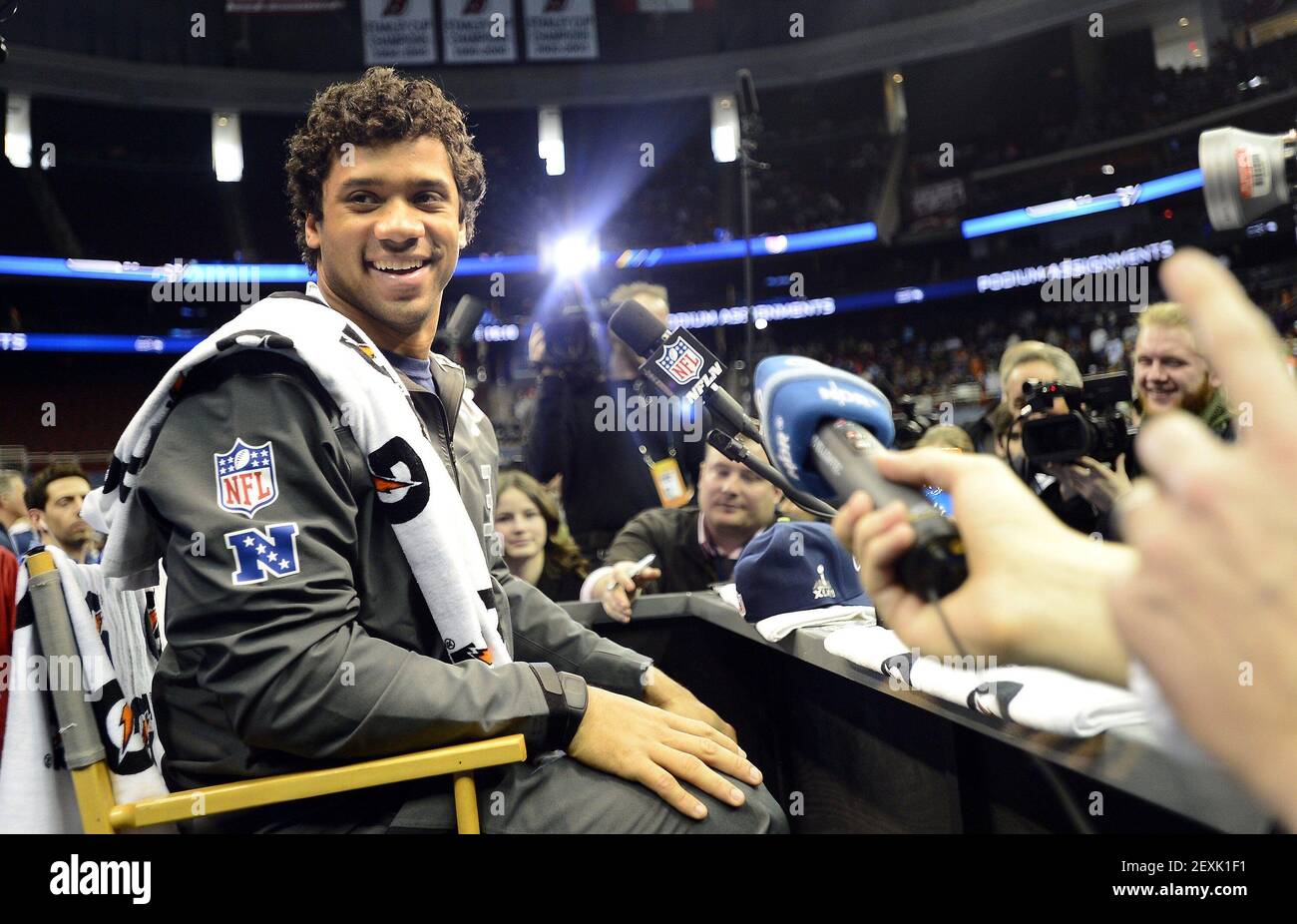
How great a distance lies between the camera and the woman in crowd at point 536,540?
2744 mm

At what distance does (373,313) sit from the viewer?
1.52 m

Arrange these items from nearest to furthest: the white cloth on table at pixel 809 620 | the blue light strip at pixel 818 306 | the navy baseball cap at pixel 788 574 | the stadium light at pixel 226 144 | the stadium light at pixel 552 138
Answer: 1. the white cloth on table at pixel 809 620
2. the navy baseball cap at pixel 788 574
3. the stadium light at pixel 226 144
4. the stadium light at pixel 552 138
5. the blue light strip at pixel 818 306

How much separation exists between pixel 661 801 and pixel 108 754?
0.77 meters

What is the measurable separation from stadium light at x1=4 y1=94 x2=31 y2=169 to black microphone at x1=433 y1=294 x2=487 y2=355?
32.9 feet

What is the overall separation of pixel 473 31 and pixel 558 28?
3.00 feet

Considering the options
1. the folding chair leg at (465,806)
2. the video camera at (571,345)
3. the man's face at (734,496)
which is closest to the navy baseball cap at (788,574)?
the man's face at (734,496)

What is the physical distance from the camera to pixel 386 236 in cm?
148

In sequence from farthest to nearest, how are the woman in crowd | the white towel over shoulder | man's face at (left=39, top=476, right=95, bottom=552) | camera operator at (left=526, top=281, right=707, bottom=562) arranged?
man's face at (left=39, top=476, right=95, bottom=552)
camera operator at (left=526, top=281, right=707, bottom=562)
the woman in crowd
the white towel over shoulder

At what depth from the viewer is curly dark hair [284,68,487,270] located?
4.94ft

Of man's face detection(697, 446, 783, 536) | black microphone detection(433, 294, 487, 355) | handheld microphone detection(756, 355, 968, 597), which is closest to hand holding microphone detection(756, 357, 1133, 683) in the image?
handheld microphone detection(756, 355, 968, 597)

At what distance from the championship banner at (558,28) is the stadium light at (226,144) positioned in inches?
154

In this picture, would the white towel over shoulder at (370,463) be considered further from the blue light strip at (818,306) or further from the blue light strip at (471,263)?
the blue light strip at (471,263)

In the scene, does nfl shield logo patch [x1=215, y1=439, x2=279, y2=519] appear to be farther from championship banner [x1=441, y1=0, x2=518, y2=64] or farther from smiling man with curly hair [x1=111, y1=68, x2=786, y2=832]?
championship banner [x1=441, y1=0, x2=518, y2=64]
